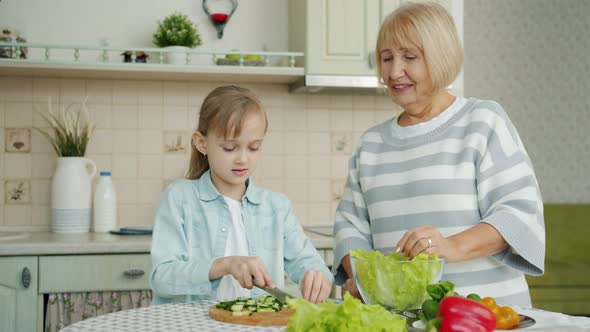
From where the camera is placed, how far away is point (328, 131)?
120 inches

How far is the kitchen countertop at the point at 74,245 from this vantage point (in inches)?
88.9

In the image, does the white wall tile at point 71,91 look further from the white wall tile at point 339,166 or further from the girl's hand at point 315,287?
the girl's hand at point 315,287

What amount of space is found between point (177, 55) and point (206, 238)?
4.42 feet

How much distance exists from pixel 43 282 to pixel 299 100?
1345 mm

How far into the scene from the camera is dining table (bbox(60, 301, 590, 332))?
101 centimetres

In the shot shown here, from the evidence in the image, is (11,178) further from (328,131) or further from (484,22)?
(484,22)

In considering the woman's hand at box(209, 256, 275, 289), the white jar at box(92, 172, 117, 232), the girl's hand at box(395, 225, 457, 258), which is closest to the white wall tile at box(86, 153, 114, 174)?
the white jar at box(92, 172, 117, 232)

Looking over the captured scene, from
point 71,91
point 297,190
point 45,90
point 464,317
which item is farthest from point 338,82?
point 464,317

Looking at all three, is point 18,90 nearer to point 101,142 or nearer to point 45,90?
point 45,90

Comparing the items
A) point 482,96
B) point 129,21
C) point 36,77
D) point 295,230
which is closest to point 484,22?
point 482,96

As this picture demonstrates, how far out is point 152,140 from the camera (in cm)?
288

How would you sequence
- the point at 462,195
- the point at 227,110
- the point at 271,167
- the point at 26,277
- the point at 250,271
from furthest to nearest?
the point at 271,167 → the point at 26,277 → the point at 227,110 → the point at 462,195 → the point at 250,271

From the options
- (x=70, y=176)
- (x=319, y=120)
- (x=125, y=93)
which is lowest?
(x=70, y=176)

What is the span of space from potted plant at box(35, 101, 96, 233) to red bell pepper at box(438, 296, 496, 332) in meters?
2.08
